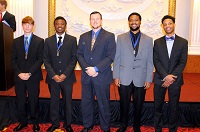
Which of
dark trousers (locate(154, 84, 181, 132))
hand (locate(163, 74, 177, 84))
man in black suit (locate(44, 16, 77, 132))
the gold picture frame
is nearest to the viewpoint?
hand (locate(163, 74, 177, 84))

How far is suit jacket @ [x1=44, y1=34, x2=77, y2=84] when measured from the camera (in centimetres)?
325

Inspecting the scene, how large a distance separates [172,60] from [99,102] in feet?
3.69

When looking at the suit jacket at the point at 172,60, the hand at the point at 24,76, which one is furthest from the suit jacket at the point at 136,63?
the hand at the point at 24,76

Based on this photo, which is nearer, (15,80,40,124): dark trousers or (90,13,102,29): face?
Result: (90,13,102,29): face

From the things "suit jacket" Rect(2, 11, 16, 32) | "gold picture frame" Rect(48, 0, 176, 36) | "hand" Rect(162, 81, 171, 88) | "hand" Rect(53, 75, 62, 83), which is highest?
"gold picture frame" Rect(48, 0, 176, 36)

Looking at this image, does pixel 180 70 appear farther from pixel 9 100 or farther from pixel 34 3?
pixel 34 3

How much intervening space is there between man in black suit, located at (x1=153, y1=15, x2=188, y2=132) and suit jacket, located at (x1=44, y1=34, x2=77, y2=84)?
1132 millimetres

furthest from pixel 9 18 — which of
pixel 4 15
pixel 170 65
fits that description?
pixel 170 65

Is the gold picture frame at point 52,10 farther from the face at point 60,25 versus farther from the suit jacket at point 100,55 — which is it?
the suit jacket at point 100,55

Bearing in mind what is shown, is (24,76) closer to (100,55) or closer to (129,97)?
(100,55)

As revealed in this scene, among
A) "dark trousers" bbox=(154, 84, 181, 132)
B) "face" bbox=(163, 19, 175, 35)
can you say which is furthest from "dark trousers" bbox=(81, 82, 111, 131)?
"face" bbox=(163, 19, 175, 35)

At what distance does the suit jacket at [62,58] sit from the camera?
3.25 m

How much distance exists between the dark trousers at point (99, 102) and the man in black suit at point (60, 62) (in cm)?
23

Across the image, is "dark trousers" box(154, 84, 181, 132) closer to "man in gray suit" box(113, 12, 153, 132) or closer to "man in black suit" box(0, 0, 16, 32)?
"man in gray suit" box(113, 12, 153, 132)
